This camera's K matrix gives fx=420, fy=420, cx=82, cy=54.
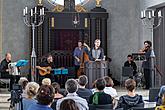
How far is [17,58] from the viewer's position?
14547 millimetres

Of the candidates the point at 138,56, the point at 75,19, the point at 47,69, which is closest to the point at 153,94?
the point at 47,69

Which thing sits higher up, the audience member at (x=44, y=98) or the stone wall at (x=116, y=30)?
the stone wall at (x=116, y=30)

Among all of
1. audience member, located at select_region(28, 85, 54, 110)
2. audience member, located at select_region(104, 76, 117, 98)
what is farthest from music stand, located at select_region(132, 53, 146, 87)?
audience member, located at select_region(28, 85, 54, 110)

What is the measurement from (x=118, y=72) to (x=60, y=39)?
7.92 ft

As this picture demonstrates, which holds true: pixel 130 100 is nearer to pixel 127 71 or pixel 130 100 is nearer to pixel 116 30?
pixel 127 71

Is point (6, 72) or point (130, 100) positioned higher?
point (6, 72)

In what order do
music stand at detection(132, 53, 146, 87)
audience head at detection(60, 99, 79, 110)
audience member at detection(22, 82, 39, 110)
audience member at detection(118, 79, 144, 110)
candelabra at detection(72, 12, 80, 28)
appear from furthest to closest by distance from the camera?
1. candelabra at detection(72, 12, 80, 28)
2. music stand at detection(132, 53, 146, 87)
3. audience member at detection(118, 79, 144, 110)
4. audience member at detection(22, 82, 39, 110)
5. audience head at detection(60, 99, 79, 110)

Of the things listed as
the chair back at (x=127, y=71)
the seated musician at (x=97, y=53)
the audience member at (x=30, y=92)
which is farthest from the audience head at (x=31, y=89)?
the chair back at (x=127, y=71)

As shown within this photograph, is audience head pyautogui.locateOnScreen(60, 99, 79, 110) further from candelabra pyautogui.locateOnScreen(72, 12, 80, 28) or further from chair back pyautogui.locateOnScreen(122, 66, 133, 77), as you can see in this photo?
candelabra pyautogui.locateOnScreen(72, 12, 80, 28)

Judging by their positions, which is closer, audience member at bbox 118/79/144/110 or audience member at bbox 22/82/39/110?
audience member at bbox 22/82/39/110

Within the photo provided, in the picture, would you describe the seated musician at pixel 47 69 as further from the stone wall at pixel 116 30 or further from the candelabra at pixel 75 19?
the stone wall at pixel 116 30

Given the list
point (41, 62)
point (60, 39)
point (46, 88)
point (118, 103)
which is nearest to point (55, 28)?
point (60, 39)

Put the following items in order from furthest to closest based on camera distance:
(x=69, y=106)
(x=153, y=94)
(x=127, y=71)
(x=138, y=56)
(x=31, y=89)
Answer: (x=138, y=56) → (x=127, y=71) → (x=153, y=94) → (x=31, y=89) → (x=69, y=106)

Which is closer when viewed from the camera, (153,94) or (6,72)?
(153,94)
